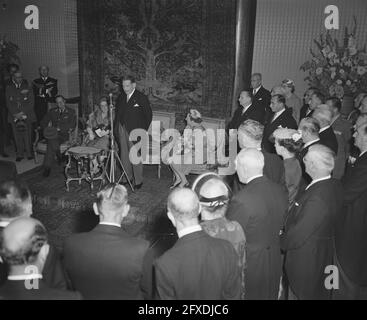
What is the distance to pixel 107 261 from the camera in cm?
225

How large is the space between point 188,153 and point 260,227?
329cm

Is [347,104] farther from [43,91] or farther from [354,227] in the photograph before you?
[43,91]

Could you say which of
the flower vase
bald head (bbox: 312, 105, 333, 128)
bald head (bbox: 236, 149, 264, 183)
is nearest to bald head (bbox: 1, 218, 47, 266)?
bald head (bbox: 236, 149, 264, 183)

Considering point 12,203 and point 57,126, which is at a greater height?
point 12,203

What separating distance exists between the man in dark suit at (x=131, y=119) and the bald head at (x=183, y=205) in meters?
3.86

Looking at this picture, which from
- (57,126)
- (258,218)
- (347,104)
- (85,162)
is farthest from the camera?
(347,104)

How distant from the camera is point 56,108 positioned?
7.16m

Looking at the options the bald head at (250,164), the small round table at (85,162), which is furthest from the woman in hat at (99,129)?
the bald head at (250,164)

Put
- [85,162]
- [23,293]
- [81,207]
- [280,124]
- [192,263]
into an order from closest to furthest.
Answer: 1. [23,293]
2. [192,263]
3. [280,124]
4. [81,207]
5. [85,162]

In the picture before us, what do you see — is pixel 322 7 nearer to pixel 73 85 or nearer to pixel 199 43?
pixel 199 43

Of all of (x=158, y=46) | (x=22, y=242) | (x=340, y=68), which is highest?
(x=158, y=46)

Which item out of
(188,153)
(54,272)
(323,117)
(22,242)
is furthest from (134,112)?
(22,242)

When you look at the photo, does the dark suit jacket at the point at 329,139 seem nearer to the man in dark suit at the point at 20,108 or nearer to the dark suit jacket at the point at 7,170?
the dark suit jacket at the point at 7,170

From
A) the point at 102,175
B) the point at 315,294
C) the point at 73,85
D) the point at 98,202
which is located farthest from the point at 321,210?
the point at 73,85
